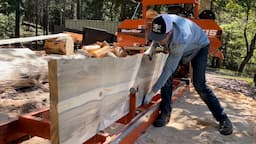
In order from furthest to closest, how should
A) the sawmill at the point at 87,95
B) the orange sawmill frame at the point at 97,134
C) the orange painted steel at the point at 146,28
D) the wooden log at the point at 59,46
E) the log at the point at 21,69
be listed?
the wooden log at the point at 59,46 → the orange painted steel at the point at 146,28 → the log at the point at 21,69 → the orange sawmill frame at the point at 97,134 → the sawmill at the point at 87,95

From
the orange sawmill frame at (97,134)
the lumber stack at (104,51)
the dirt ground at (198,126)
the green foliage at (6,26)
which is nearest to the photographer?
the orange sawmill frame at (97,134)

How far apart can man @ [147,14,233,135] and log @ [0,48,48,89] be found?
6.76 feet

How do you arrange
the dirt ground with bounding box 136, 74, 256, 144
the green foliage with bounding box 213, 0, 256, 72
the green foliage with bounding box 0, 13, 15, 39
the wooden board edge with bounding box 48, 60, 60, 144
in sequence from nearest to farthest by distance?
Answer: 1. the wooden board edge with bounding box 48, 60, 60, 144
2. the dirt ground with bounding box 136, 74, 256, 144
3. the green foliage with bounding box 213, 0, 256, 72
4. the green foliage with bounding box 0, 13, 15, 39

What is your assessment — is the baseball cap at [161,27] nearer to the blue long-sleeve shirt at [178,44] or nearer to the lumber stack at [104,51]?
the blue long-sleeve shirt at [178,44]

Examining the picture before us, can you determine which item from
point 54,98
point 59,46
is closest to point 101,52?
point 59,46

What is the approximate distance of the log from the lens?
4.71 meters

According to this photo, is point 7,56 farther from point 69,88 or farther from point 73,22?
point 73,22

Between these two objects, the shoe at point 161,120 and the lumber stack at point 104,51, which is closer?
the shoe at point 161,120

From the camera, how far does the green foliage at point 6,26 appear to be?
1891 cm

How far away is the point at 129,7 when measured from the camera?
882 inches

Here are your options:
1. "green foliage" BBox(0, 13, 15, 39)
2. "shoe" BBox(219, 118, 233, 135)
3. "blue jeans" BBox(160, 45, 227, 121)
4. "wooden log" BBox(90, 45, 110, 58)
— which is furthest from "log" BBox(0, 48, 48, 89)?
"green foliage" BBox(0, 13, 15, 39)

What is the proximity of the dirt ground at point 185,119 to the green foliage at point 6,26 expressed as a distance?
15.0m

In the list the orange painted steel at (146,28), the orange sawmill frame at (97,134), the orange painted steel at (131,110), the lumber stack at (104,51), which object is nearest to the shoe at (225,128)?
the orange sawmill frame at (97,134)

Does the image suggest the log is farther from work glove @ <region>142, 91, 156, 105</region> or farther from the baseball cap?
the baseball cap
